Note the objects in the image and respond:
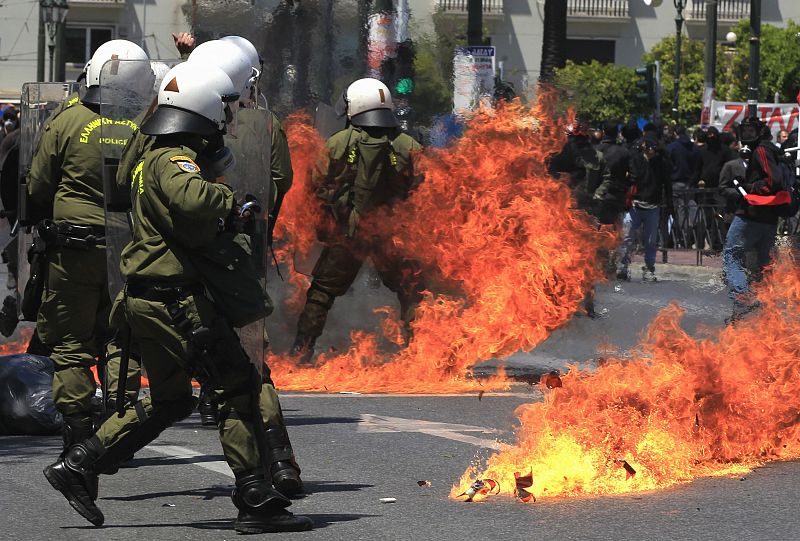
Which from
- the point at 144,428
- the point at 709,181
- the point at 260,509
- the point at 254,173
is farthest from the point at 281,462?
the point at 709,181

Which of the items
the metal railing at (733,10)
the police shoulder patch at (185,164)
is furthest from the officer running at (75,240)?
the metal railing at (733,10)

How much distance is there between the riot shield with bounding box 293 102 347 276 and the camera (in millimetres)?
11109

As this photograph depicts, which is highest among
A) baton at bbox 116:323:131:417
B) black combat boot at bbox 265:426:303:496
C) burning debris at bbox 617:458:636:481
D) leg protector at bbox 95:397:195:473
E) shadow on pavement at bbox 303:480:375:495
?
baton at bbox 116:323:131:417

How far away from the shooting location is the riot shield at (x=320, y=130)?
437 inches

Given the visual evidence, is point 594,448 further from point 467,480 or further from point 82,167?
point 82,167

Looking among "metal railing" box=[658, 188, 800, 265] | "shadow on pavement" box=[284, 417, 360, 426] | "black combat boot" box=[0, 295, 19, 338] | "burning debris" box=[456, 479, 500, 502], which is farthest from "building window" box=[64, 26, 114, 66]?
"burning debris" box=[456, 479, 500, 502]

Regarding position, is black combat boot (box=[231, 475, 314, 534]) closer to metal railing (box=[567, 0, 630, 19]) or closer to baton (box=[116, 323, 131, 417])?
baton (box=[116, 323, 131, 417])

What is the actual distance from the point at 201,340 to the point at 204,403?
9.74ft

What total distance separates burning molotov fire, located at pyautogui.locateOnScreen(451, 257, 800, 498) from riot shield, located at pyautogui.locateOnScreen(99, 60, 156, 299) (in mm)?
1782

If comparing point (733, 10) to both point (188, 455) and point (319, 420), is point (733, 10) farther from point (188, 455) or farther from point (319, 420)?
point (188, 455)

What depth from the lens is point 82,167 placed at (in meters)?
7.01

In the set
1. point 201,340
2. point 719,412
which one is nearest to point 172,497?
point 201,340

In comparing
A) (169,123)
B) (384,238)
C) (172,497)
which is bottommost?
(172,497)

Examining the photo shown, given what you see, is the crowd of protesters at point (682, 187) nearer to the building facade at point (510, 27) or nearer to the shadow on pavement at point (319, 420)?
the shadow on pavement at point (319, 420)
